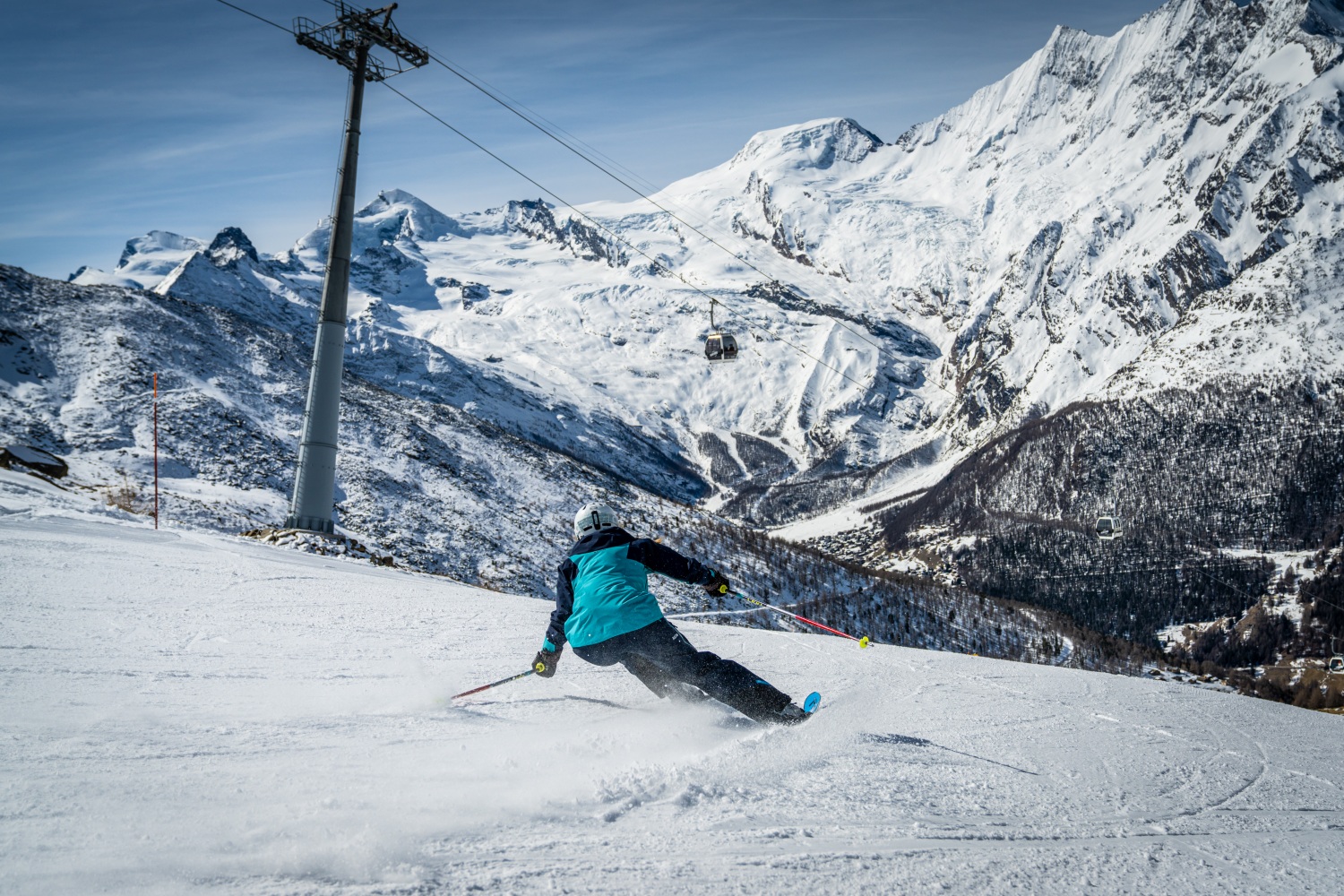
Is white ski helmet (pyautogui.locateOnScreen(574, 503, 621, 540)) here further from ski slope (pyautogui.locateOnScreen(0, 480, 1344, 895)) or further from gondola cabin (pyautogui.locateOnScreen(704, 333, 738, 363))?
gondola cabin (pyautogui.locateOnScreen(704, 333, 738, 363))

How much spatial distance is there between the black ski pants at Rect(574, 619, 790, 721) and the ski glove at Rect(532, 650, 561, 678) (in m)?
0.31

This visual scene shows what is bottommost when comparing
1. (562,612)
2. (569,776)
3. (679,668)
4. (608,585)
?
(569,776)

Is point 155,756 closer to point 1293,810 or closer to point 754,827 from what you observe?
point 754,827

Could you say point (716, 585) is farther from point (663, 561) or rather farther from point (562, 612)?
point (562, 612)

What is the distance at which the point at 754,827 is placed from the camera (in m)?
4.55

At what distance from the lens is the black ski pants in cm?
712

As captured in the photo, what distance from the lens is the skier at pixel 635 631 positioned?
282 inches

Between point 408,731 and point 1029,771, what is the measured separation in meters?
4.43

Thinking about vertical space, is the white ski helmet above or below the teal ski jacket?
above

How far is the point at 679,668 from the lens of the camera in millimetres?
7359

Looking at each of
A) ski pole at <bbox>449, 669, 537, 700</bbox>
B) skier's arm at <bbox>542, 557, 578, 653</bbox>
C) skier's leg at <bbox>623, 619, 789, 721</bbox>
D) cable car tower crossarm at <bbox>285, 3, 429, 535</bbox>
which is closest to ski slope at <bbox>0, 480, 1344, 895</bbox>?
ski pole at <bbox>449, 669, 537, 700</bbox>

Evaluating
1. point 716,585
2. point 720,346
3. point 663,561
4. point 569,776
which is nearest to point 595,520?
point 663,561

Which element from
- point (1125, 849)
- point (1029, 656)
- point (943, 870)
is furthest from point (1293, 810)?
point (1029, 656)

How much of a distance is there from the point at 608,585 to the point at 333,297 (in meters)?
22.4
